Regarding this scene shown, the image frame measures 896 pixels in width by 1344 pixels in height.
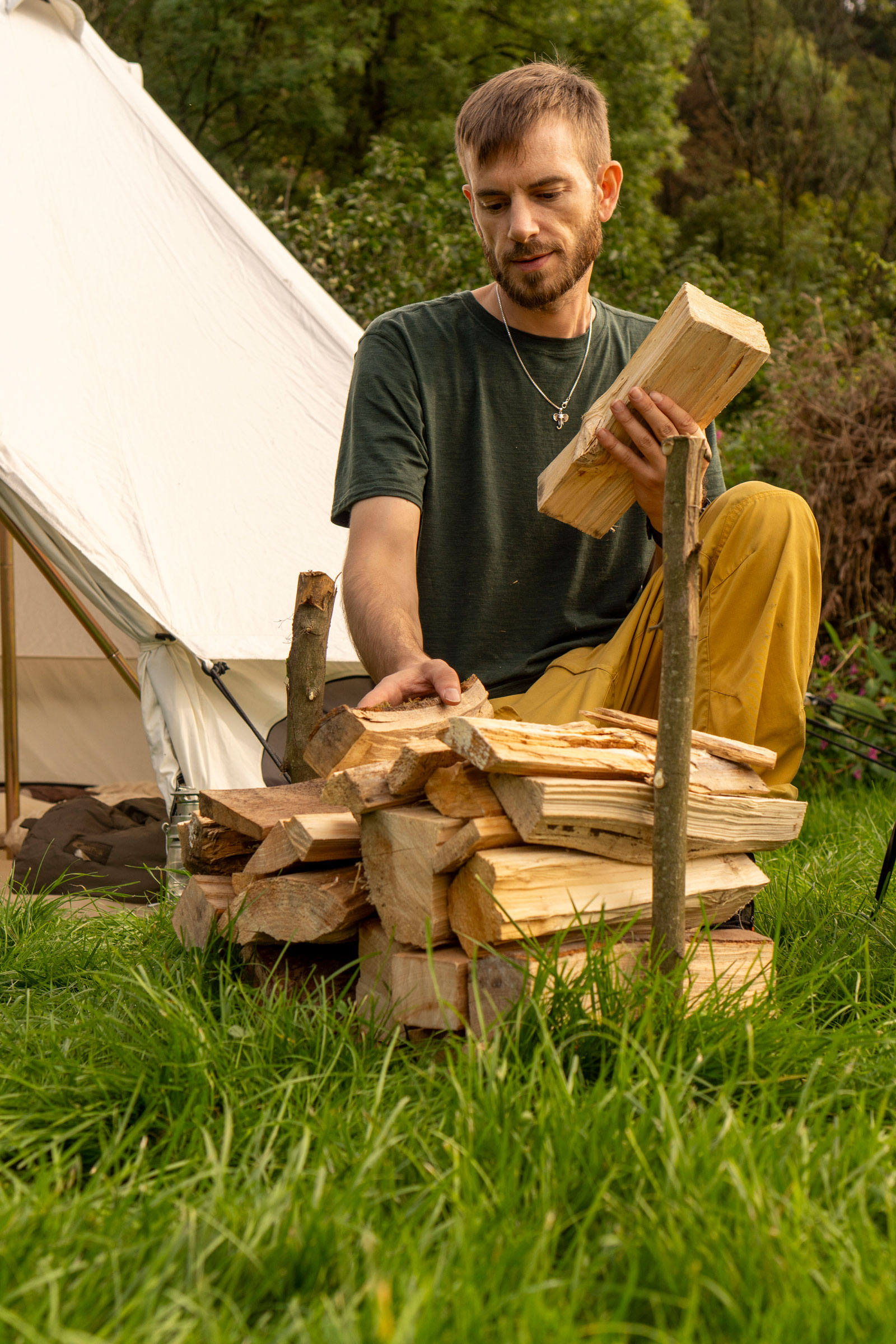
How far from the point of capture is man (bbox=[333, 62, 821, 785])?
6.05 feet

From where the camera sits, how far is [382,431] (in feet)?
7.11

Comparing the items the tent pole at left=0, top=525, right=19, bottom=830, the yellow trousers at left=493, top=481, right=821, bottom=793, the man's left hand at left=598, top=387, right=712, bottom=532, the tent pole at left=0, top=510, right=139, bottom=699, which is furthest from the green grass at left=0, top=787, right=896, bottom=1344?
the tent pole at left=0, top=525, right=19, bottom=830

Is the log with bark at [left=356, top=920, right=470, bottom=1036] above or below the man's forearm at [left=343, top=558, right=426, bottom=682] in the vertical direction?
below

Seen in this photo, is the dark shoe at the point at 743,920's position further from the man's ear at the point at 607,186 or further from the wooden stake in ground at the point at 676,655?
the man's ear at the point at 607,186

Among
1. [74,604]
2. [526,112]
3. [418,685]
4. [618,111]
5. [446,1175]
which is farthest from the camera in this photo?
[618,111]

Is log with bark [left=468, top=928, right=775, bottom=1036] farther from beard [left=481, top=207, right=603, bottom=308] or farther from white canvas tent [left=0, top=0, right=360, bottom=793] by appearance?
white canvas tent [left=0, top=0, right=360, bottom=793]

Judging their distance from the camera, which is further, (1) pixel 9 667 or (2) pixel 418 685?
(1) pixel 9 667

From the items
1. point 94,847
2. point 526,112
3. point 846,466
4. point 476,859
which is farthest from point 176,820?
point 846,466

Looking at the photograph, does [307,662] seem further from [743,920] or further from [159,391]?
[159,391]

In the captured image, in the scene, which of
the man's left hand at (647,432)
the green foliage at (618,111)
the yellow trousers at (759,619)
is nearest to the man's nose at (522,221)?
the man's left hand at (647,432)

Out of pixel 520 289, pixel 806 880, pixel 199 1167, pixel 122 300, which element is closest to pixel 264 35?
pixel 122 300

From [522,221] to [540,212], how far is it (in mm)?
57

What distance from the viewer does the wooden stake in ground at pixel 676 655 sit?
51.4 inches

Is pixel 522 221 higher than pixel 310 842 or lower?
higher
